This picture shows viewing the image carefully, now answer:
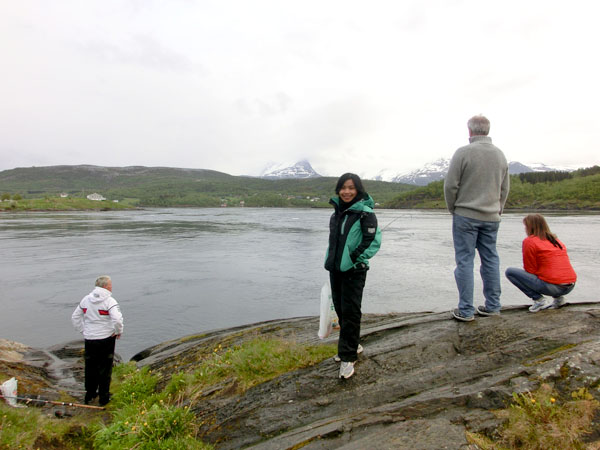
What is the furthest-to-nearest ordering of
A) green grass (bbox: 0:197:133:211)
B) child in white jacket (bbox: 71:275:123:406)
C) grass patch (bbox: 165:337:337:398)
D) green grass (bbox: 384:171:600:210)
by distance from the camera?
green grass (bbox: 384:171:600:210)
green grass (bbox: 0:197:133:211)
child in white jacket (bbox: 71:275:123:406)
grass patch (bbox: 165:337:337:398)

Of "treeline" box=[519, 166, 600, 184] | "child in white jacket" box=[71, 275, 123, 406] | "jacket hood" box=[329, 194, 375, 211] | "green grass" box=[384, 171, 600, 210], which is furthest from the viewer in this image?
"treeline" box=[519, 166, 600, 184]

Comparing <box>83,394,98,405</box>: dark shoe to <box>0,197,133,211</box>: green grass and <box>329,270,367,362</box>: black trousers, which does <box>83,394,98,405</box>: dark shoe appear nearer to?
<box>329,270,367,362</box>: black trousers

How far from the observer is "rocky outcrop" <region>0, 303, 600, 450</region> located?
367 cm

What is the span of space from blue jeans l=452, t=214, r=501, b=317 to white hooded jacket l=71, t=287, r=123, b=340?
6.33 m

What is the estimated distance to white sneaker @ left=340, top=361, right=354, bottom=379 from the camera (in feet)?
15.6

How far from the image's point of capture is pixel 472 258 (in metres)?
5.71

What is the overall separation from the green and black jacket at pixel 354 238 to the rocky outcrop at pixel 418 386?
1.56 m

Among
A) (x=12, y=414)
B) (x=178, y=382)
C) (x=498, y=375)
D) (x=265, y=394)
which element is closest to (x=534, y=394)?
(x=498, y=375)

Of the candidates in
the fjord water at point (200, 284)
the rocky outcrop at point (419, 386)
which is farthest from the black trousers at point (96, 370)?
the fjord water at point (200, 284)

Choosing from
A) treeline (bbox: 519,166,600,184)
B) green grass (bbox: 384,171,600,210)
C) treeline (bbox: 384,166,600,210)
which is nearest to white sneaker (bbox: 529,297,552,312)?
green grass (bbox: 384,171,600,210)

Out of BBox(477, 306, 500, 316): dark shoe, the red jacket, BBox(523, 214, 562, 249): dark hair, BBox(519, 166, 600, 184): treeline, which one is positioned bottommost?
BBox(477, 306, 500, 316): dark shoe

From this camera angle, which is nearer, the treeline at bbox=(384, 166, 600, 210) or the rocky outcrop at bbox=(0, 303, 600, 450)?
the rocky outcrop at bbox=(0, 303, 600, 450)

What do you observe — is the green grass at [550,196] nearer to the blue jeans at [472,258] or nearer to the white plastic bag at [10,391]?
the blue jeans at [472,258]

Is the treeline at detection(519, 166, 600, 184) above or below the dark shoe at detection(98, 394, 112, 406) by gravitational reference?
above
